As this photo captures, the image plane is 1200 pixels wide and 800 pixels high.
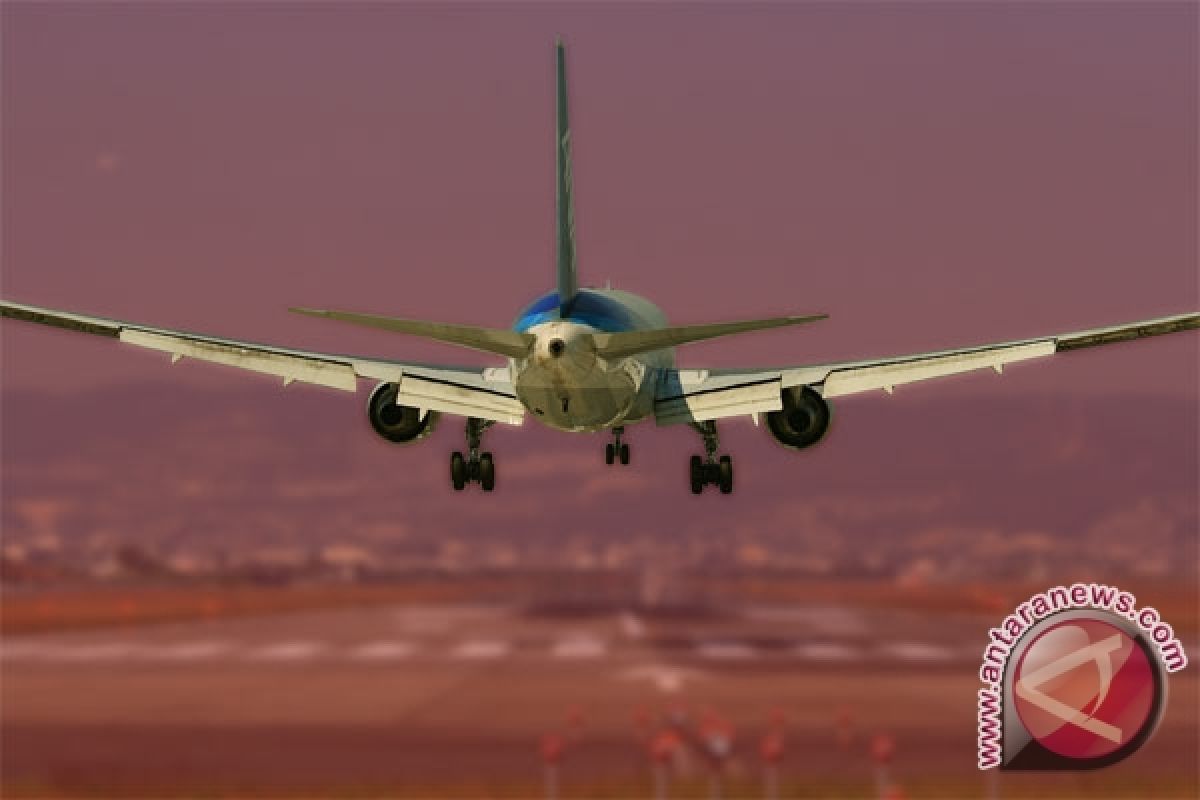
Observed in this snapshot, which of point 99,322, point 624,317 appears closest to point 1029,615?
point 624,317

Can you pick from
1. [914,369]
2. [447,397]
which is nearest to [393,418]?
[447,397]

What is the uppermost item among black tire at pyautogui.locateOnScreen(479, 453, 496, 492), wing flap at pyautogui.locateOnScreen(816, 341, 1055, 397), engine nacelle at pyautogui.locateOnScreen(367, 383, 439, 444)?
wing flap at pyautogui.locateOnScreen(816, 341, 1055, 397)

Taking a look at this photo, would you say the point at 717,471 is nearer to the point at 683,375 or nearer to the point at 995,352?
the point at 683,375

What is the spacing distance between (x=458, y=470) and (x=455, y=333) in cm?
1041

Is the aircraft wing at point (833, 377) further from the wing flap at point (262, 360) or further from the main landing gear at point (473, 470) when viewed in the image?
the wing flap at point (262, 360)

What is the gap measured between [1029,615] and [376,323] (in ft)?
178

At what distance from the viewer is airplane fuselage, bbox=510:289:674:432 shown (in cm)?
4453

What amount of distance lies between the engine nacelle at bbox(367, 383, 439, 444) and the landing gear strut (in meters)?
5.22

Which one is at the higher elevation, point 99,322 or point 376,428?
point 99,322

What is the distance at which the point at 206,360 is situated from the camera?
2010 inches

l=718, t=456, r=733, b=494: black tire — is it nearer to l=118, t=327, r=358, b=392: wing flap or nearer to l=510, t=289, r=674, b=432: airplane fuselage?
l=510, t=289, r=674, b=432: airplane fuselage

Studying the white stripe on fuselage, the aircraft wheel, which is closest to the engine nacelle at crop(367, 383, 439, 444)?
the white stripe on fuselage

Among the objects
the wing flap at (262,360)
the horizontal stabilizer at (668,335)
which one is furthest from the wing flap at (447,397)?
the horizontal stabilizer at (668,335)

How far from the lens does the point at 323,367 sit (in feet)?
167
